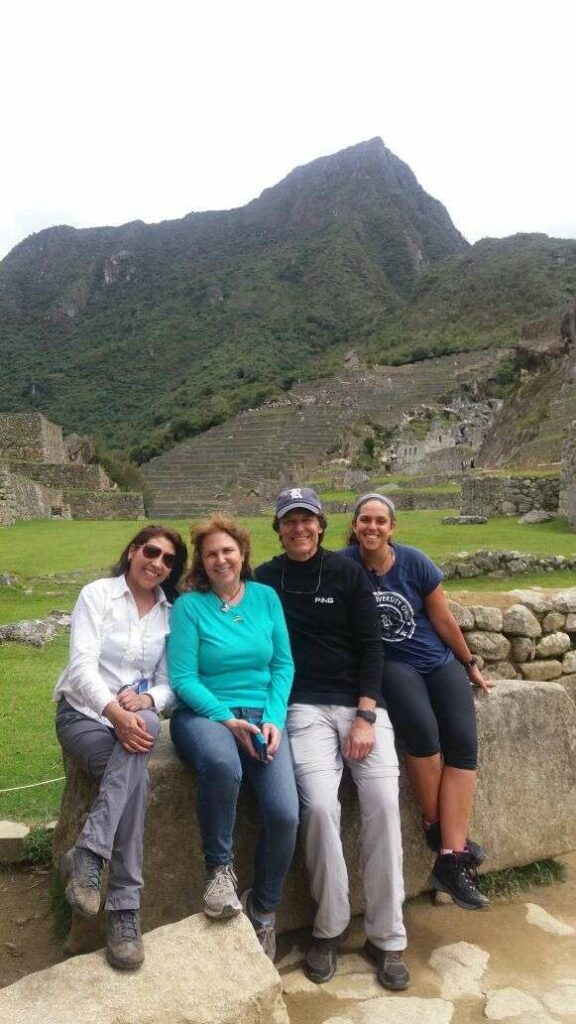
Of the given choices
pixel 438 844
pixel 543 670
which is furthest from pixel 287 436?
pixel 438 844

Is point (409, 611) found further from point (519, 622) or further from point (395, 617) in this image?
point (519, 622)

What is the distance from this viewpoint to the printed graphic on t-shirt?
350 centimetres

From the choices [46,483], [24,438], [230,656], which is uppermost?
[24,438]

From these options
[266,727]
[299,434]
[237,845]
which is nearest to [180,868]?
[237,845]

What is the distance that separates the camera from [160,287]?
358 feet

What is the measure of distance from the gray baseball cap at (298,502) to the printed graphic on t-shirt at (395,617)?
1.76 ft

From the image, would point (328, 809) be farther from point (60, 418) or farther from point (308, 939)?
point (60, 418)

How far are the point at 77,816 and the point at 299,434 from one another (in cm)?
3797

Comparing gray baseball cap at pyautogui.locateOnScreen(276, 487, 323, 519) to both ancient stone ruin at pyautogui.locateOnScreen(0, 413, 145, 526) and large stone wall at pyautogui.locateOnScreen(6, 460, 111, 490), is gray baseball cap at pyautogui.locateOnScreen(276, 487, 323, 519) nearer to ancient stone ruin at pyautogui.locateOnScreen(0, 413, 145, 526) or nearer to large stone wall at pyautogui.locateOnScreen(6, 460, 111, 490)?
ancient stone ruin at pyautogui.locateOnScreen(0, 413, 145, 526)

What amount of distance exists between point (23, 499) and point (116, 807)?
18.7m

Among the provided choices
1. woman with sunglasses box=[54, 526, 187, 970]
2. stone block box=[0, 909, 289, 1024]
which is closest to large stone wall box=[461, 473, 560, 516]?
woman with sunglasses box=[54, 526, 187, 970]

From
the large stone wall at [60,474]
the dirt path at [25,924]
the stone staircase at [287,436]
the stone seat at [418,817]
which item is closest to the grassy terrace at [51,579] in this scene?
the dirt path at [25,924]

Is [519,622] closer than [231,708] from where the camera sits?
No

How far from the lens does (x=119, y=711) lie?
111 inches
